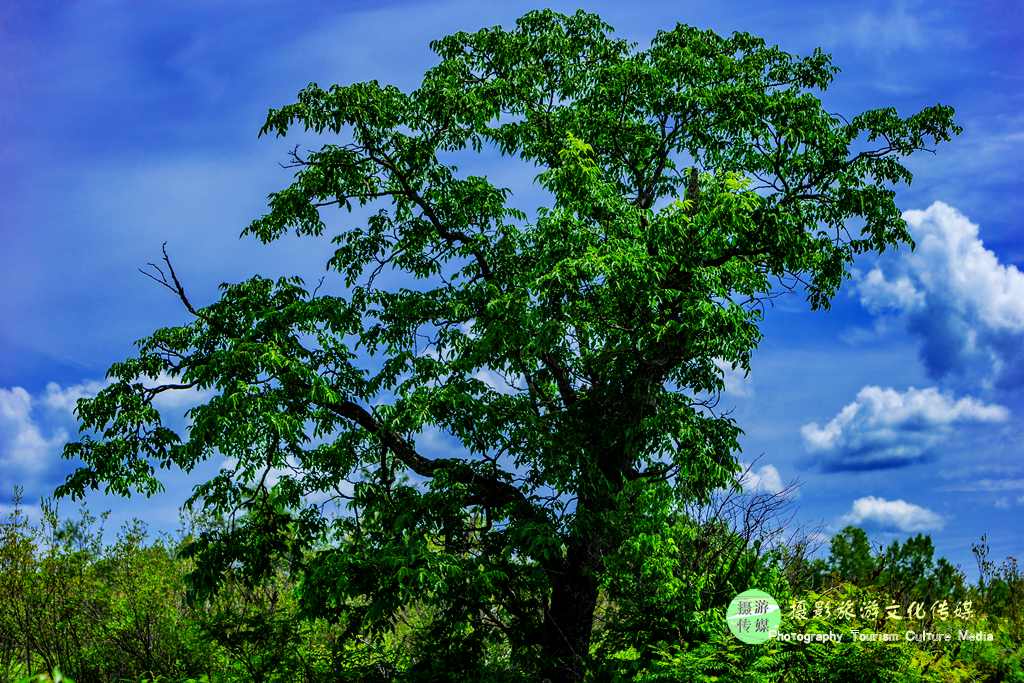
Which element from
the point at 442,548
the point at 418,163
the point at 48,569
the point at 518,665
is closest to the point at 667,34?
the point at 418,163

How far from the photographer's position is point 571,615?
12312mm

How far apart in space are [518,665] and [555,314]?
4.86 metres

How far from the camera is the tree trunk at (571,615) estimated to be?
11.7m

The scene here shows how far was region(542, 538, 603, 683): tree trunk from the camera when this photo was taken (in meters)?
11.7
